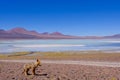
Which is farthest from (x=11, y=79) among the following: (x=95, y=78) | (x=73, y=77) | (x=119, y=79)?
(x=119, y=79)

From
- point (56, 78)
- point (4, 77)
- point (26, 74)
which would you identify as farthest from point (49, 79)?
point (4, 77)

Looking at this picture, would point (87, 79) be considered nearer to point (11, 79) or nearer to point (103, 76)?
point (103, 76)

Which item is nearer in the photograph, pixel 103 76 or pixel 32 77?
pixel 32 77

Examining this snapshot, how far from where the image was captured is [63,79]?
1177cm

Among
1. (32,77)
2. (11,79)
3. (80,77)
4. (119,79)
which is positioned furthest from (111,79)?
(11,79)

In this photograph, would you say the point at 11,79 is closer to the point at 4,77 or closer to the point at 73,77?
the point at 4,77

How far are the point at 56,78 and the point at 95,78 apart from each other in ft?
6.21

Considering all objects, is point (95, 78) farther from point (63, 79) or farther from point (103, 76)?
point (63, 79)

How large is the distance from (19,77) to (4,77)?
70cm

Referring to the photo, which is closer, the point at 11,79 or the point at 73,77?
the point at 11,79

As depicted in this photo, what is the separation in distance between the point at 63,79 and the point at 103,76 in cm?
229

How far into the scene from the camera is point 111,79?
→ 12.1 m

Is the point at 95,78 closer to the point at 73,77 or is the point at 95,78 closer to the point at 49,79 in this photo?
the point at 73,77

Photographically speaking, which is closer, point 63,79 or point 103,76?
point 63,79
